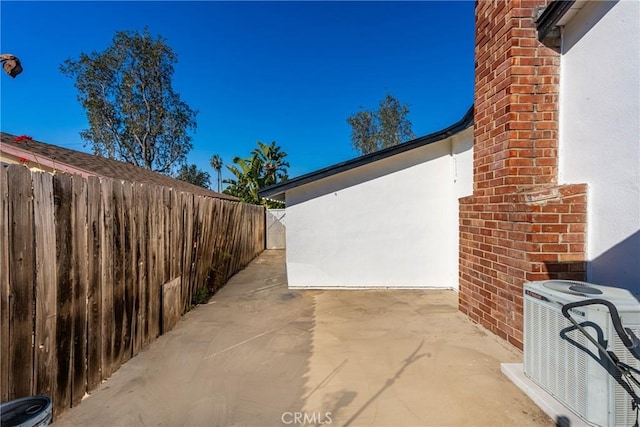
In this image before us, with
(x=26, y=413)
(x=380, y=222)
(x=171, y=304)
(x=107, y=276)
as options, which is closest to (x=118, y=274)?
(x=107, y=276)

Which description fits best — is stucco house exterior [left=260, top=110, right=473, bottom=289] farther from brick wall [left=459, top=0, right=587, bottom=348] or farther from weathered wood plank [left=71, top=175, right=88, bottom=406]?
weathered wood plank [left=71, top=175, right=88, bottom=406]

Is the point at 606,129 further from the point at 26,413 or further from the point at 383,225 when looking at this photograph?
the point at 26,413

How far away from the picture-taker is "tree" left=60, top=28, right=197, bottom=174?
777 inches

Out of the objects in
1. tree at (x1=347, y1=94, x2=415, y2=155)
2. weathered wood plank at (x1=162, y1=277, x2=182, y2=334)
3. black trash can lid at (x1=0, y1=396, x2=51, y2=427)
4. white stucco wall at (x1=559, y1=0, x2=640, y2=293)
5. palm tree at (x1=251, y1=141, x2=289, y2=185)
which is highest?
tree at (x1=347, y1=94, x2=415, y2=155)

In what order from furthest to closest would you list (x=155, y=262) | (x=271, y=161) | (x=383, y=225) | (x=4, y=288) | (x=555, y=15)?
(x=271, y=161) < (x=383, y=225) < (x=155, y=262) < (x=555, y=15) < (x=4, y=288)

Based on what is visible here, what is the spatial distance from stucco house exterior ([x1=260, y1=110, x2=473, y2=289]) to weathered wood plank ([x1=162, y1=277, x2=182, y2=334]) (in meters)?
2.60

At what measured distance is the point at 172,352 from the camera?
3.50 m

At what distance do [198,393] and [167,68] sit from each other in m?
23.4

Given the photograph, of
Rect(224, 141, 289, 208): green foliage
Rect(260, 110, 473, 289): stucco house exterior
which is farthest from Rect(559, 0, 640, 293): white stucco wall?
Rect(224, 141, 289, 208): green foliage

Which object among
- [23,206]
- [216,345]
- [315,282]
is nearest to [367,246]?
[315,282]

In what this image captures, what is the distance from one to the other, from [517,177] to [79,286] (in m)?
4.35

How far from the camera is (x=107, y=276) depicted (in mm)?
2939

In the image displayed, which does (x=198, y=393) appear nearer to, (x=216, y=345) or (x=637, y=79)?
(x=216, y=345)

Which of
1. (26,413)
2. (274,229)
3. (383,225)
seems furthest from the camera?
(274,229)
